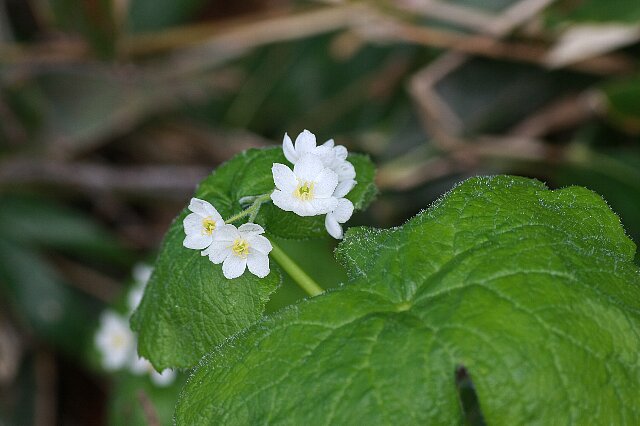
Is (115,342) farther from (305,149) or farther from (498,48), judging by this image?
(498,48)

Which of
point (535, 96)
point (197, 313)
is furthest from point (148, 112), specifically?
point (197, 313)

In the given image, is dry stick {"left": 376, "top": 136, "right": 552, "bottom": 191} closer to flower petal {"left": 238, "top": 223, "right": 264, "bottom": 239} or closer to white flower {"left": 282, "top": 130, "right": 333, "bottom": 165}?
white flower {"left": 282, "top": 130, "right": 333, "bottom": 165}

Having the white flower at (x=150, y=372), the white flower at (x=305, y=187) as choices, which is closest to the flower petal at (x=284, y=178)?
the white flower at (x=305, y=187)

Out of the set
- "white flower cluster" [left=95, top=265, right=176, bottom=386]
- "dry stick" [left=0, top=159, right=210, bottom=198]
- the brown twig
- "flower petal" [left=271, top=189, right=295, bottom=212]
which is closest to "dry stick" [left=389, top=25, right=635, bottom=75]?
the brown twig

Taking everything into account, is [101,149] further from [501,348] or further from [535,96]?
[501,348]

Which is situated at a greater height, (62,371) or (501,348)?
(62,371)
